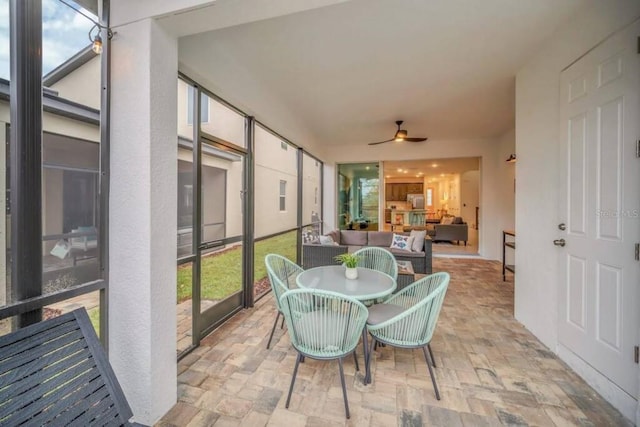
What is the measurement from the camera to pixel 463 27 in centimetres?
227

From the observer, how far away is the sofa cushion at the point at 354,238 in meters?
5.36

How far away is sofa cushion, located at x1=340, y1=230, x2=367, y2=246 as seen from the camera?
536 cm

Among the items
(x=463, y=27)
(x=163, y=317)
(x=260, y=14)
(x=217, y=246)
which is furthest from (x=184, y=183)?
(x=463, y=27)

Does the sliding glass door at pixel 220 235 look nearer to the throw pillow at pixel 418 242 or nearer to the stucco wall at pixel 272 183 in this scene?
the stucco wall at pixel 272 183

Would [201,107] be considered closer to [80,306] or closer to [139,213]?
[139,213]

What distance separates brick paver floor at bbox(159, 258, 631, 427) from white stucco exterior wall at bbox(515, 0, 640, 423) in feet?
1.17

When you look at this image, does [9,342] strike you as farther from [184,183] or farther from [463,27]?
[463,27]

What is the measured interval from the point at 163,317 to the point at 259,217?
6.87 ft

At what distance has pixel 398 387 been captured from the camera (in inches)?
73.1

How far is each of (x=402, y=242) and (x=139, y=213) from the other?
14.0 ft

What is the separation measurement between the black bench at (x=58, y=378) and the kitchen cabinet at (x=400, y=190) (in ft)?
41.4

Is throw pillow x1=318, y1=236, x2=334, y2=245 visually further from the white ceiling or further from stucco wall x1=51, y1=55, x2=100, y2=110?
stucco wall x1=51, y1=55, x2=100, y2=110

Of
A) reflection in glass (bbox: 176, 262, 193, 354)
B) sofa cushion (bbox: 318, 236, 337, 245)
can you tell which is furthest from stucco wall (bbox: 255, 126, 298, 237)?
reflection in glass (bbox: 176, 262, 193, 354)

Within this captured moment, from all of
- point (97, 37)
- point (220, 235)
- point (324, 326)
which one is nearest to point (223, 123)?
point (220, 235)
